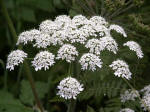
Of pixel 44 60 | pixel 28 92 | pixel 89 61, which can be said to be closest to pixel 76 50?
pixel 89 61

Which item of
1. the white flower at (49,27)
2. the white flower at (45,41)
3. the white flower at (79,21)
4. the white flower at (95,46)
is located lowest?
the white flower at (95,46)

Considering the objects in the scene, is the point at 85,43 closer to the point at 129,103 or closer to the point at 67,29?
the point at 67,29

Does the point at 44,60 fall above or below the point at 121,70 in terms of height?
Answer: above

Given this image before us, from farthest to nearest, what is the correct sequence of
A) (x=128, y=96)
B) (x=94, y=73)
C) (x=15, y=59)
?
(x=128, y=96), (x=94, y=73), (x=15, y=59)

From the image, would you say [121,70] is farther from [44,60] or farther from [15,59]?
[15,59]

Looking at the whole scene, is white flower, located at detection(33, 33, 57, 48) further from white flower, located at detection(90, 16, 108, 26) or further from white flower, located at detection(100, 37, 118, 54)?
white flower, located at detection(90, 16, 108, 26)

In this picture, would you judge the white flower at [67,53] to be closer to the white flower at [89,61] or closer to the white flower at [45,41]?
the white flower at [89,61]

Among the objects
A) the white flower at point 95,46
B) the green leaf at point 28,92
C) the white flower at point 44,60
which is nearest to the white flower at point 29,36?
the white flower at point 44,60
